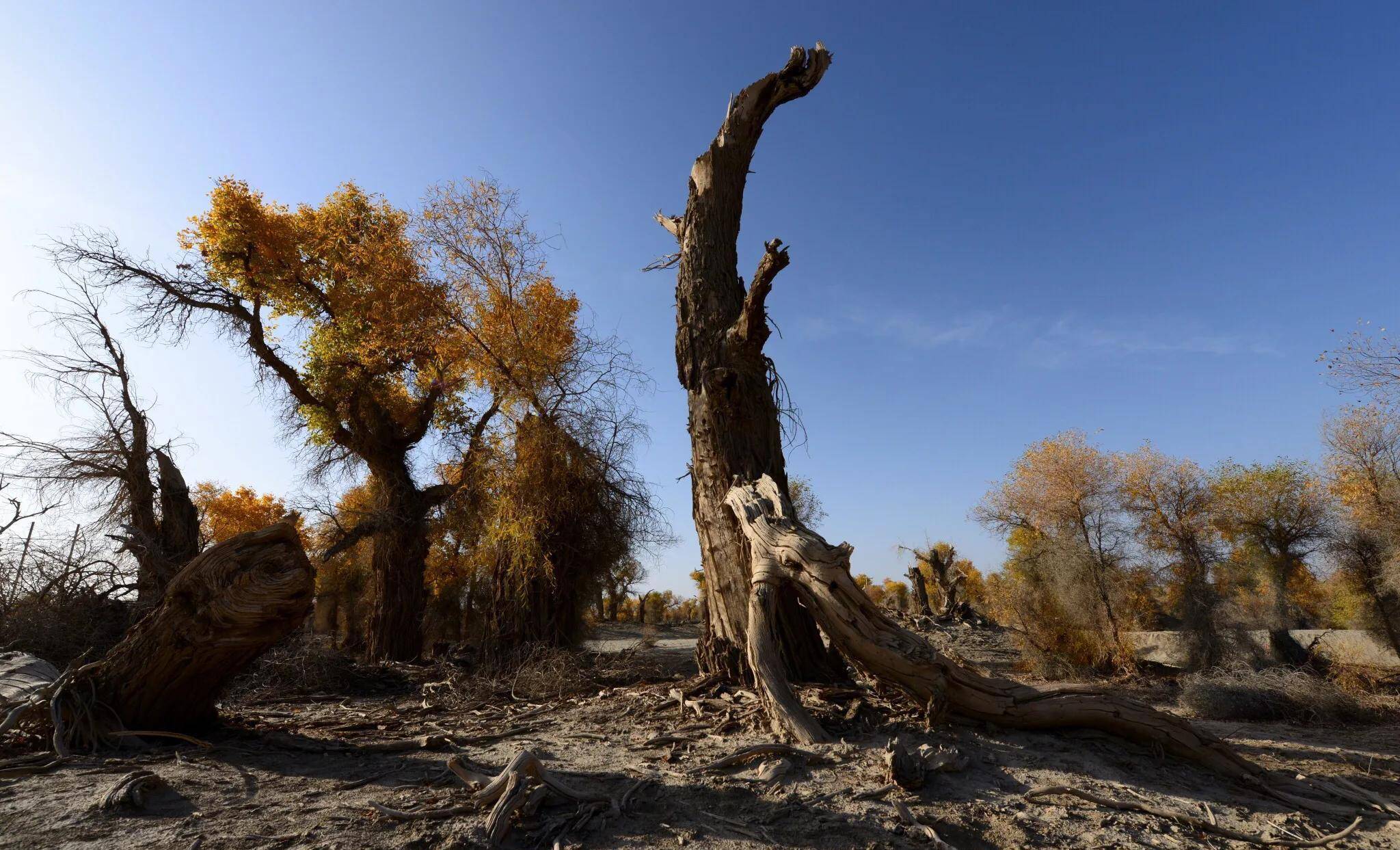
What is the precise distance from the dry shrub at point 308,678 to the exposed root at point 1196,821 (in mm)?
8088

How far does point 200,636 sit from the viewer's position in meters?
4.71

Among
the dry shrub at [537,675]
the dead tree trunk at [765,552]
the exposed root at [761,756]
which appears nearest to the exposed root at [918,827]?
the exposed root at [761,756]

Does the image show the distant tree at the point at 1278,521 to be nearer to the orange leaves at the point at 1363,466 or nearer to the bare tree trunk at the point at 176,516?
the orange leaves at the point at 1363,466

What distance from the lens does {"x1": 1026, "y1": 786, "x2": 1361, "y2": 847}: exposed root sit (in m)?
3.07

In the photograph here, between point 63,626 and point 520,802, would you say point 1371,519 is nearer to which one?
point 520,802

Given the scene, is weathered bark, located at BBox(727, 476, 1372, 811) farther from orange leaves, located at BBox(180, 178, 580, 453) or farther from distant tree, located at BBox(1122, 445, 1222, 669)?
distant tree, located at BBox(1122, 445, 1222, 669)

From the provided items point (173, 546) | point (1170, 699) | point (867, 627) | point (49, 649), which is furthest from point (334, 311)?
point (1170, 699)

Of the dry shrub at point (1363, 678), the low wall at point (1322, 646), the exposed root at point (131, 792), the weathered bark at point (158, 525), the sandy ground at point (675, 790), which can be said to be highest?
the weathered bark at point (158, 525)

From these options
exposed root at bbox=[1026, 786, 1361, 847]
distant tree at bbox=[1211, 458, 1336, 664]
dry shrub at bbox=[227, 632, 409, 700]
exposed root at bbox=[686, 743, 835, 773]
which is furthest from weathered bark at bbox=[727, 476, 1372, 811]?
distant tree at bbox=[1211, 458, 1336, 664]

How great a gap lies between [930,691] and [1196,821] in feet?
4.82

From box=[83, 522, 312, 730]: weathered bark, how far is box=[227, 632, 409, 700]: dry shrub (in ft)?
12.0

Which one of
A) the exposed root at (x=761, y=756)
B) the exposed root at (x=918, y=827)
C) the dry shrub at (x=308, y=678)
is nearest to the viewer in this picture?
the exposed root at (x=918, y=827)

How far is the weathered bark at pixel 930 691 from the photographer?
4.18m

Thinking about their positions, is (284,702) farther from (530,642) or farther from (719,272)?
(719,272)
